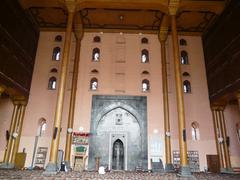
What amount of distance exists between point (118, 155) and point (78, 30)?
878cm

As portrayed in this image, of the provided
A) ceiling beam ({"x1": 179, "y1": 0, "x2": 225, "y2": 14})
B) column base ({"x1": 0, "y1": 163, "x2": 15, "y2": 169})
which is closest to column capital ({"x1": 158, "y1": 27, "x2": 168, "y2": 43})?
ceiling beam ({"x1": 179, "y1": 0, "x2": 225, "y2": 14})

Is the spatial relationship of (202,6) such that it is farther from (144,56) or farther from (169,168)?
(169,168)

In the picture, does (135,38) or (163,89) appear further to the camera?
(135,38)

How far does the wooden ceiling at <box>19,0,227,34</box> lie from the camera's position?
13.0 meters

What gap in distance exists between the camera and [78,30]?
15430mm

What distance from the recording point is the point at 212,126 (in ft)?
45.9

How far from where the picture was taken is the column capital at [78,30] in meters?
15.3

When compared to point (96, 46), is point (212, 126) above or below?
below

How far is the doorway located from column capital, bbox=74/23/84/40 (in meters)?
7.59

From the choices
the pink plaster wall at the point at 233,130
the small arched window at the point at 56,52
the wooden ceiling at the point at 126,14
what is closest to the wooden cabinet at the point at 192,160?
the pink plaster wall at the point at 233,130

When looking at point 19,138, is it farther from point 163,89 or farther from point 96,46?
point 163,89

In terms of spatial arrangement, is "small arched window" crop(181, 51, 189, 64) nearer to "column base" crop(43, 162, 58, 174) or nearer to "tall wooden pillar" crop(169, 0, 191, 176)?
"tall wooden pillar" crop(169, 0, 191, 176)

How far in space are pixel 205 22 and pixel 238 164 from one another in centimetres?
921

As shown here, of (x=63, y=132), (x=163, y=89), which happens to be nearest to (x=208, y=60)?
(x=163, y=89)
